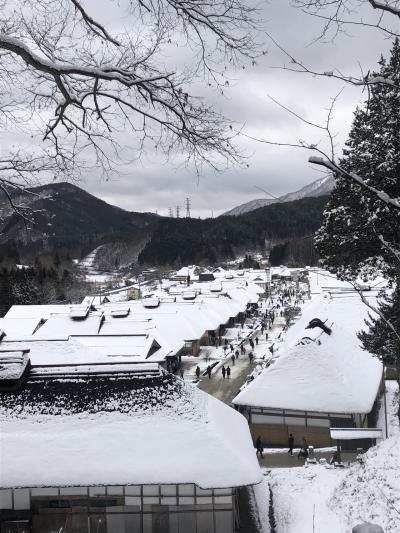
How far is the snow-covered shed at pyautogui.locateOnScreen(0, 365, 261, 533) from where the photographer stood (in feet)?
30.8

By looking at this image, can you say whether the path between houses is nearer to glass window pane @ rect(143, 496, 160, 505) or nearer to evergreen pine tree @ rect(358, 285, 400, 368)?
evergreen pine tree @ rect(358, 285, 400, 368)

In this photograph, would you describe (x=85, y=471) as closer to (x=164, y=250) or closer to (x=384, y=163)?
(x=384, y=163)

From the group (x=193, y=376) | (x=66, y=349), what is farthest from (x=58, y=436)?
(x=193, y=376)

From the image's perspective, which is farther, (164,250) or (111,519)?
(164,250)

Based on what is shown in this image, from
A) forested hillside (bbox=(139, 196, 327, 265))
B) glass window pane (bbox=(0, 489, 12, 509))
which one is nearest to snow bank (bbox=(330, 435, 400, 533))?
glass window pane (bbox=(0, 489, 12, 509))

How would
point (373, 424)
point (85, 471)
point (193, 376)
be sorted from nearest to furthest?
point (85, 471)
point (373, 424)
point (193, 376)

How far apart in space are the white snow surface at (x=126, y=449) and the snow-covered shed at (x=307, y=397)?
7238mm

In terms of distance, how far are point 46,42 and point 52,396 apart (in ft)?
26.3

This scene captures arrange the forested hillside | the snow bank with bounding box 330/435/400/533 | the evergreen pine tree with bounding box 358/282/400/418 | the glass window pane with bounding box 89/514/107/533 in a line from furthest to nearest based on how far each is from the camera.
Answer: the forested hillside
the evergreen pine tree with bounding box 358/282/400/418
the glass window pane with bounding box 89/514/107/533
the snow bank with bounding box 330/435/400/533

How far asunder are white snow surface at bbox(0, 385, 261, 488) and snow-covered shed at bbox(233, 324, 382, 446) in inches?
285

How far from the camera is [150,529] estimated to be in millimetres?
9812

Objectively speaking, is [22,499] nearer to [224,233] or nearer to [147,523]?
[147,523]

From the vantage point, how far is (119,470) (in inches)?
370

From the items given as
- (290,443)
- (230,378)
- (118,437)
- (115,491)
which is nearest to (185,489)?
(115,491)
